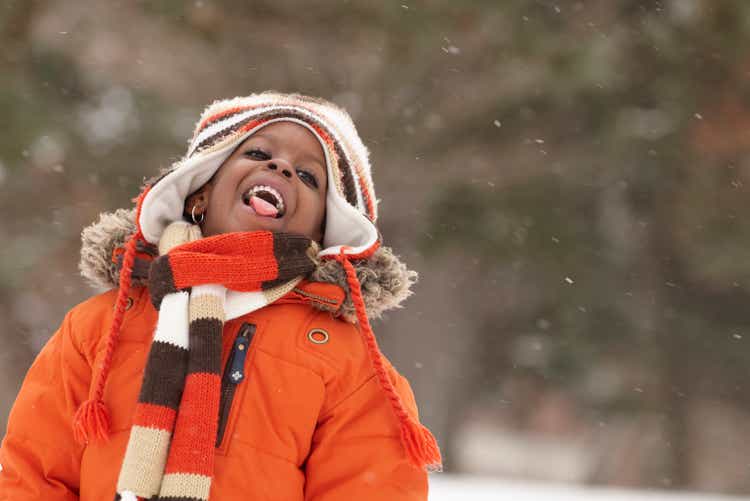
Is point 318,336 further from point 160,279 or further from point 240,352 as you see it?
point 160,279

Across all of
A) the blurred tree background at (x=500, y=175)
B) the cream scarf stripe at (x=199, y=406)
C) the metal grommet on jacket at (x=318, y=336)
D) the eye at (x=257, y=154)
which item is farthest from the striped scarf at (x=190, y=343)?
the blurred tree background at (x=500, y=175)

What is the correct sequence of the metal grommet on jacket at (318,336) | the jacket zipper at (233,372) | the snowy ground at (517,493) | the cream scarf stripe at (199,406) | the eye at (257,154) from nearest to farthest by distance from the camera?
the cream scarf stripe at (199,406) < the jacket zipper at (233,372) < the metal grommet on jacket at (318,336) < the eye at (257,154) < the snowy ground at (517,493)

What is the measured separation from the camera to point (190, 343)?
1.50 meters

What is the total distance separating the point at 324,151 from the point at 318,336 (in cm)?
48

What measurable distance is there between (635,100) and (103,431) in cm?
595

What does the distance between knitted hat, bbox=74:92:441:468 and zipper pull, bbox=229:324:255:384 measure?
0.74 feet

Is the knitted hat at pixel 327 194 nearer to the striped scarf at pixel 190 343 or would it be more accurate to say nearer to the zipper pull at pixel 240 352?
the striped scarf at pixel 190 343

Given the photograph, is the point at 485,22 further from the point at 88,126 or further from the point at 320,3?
the point at 88,126

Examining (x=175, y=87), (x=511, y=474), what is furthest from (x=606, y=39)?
(x=511, y=474)

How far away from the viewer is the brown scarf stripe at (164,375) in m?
1.45

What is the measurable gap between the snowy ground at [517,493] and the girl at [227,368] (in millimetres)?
1687

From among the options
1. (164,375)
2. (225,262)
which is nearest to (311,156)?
(225,262)

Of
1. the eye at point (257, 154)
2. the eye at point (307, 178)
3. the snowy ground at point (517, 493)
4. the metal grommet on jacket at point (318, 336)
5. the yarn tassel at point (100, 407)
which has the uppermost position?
the eye at point (257, 154)

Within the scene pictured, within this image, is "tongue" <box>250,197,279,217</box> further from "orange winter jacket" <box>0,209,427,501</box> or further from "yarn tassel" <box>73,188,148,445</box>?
"yarn tassel" <box>73,188,148,445</box>
